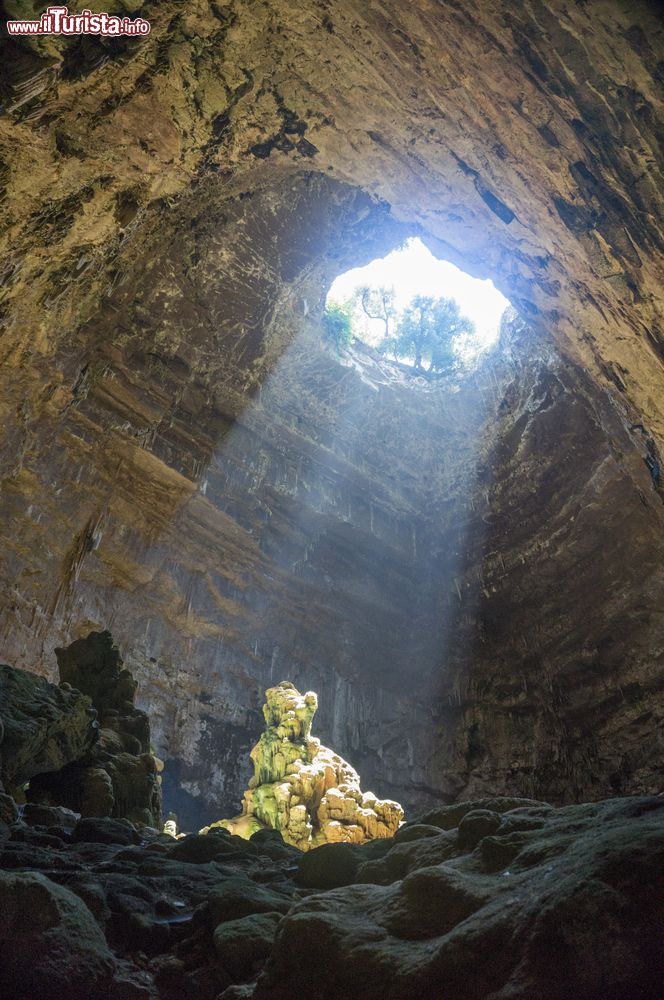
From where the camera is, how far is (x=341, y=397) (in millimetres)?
20281

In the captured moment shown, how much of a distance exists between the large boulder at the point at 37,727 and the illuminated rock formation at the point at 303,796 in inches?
164

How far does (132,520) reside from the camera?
17.1 metres

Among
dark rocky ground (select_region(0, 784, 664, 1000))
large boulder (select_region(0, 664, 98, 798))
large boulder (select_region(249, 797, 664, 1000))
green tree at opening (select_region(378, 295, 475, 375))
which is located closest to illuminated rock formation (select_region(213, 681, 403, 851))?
large boulder (select_region(0, 664, 98, 798))

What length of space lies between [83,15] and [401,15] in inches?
133

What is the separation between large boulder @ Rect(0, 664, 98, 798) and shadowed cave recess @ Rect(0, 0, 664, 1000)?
6cm

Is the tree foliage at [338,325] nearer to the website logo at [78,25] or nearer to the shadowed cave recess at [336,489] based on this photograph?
the shadowed cave recess at [336,489]

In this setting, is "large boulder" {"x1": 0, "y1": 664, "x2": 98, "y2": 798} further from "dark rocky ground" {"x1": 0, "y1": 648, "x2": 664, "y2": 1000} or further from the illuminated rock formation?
the illuminated rock formation

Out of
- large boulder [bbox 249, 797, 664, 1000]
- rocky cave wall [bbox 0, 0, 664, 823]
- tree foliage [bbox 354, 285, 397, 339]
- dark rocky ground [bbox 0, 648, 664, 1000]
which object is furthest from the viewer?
tree foliage [bbox 354, 285, 397, 339]

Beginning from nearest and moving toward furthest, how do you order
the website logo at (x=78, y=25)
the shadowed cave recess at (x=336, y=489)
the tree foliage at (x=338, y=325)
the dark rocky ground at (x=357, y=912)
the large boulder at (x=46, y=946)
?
the dark rocky ground at (x=357, y=912) < the large boulder at (x=46, y=946) < the shadowed cave recess at (x=336, y=489) < the website logo at (x=78, y=25) < the tree foliage at (x=338, y=325)

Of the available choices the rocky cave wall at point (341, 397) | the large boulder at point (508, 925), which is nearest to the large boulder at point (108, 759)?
the rocky cave wall at point (341, 397)

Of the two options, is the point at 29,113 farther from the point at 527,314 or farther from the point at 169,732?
the point at 169,732

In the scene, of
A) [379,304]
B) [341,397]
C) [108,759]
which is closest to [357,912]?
[108,759]

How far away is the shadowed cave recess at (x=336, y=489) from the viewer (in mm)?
3713

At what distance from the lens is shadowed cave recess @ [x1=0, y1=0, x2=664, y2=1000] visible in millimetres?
3713
